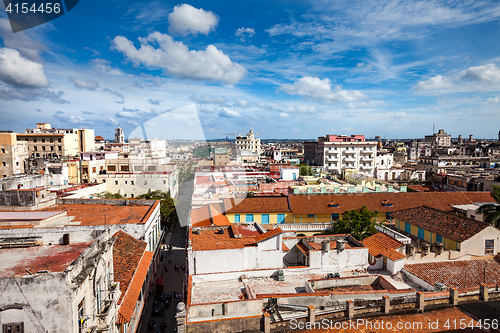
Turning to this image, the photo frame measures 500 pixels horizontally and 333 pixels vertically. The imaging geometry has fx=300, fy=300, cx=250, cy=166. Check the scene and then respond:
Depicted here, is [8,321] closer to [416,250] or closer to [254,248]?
[254,248]

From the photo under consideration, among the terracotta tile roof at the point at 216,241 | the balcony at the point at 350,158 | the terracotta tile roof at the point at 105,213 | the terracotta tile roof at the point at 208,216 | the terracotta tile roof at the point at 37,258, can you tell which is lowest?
the terracotta tile roof at the point at 208,216

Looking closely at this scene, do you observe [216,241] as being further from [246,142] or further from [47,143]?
[246,142]

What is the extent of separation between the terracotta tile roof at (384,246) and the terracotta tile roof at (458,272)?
950 mm

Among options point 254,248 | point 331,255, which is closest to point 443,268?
point 331,255

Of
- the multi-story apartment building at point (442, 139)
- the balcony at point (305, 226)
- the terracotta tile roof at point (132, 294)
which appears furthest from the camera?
the multi-story apartment building at point (442, 139)

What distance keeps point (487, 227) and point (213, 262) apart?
18.2m

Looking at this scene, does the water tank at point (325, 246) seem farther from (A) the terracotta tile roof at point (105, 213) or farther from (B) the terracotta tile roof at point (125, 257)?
(A) the terracotta tile roof at point (105, 213)

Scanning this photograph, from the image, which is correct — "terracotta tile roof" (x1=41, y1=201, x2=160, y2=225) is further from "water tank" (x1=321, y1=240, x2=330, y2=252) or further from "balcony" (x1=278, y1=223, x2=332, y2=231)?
"water tank" (x1=321, y1=240, x2=330, y2=252)

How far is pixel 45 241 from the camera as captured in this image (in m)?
15.7

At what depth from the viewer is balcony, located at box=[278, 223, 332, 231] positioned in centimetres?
2807

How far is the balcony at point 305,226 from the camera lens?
92.1 feet

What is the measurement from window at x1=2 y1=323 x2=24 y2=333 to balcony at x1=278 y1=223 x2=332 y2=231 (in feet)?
69.5

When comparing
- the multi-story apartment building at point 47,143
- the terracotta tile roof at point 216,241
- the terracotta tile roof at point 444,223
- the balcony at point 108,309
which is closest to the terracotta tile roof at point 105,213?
the terracotta tile roof at point 216,241

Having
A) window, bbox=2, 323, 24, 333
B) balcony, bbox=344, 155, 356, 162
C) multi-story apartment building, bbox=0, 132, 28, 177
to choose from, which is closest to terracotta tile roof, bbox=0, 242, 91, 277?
window, bbox=2, 323, 24, 333
